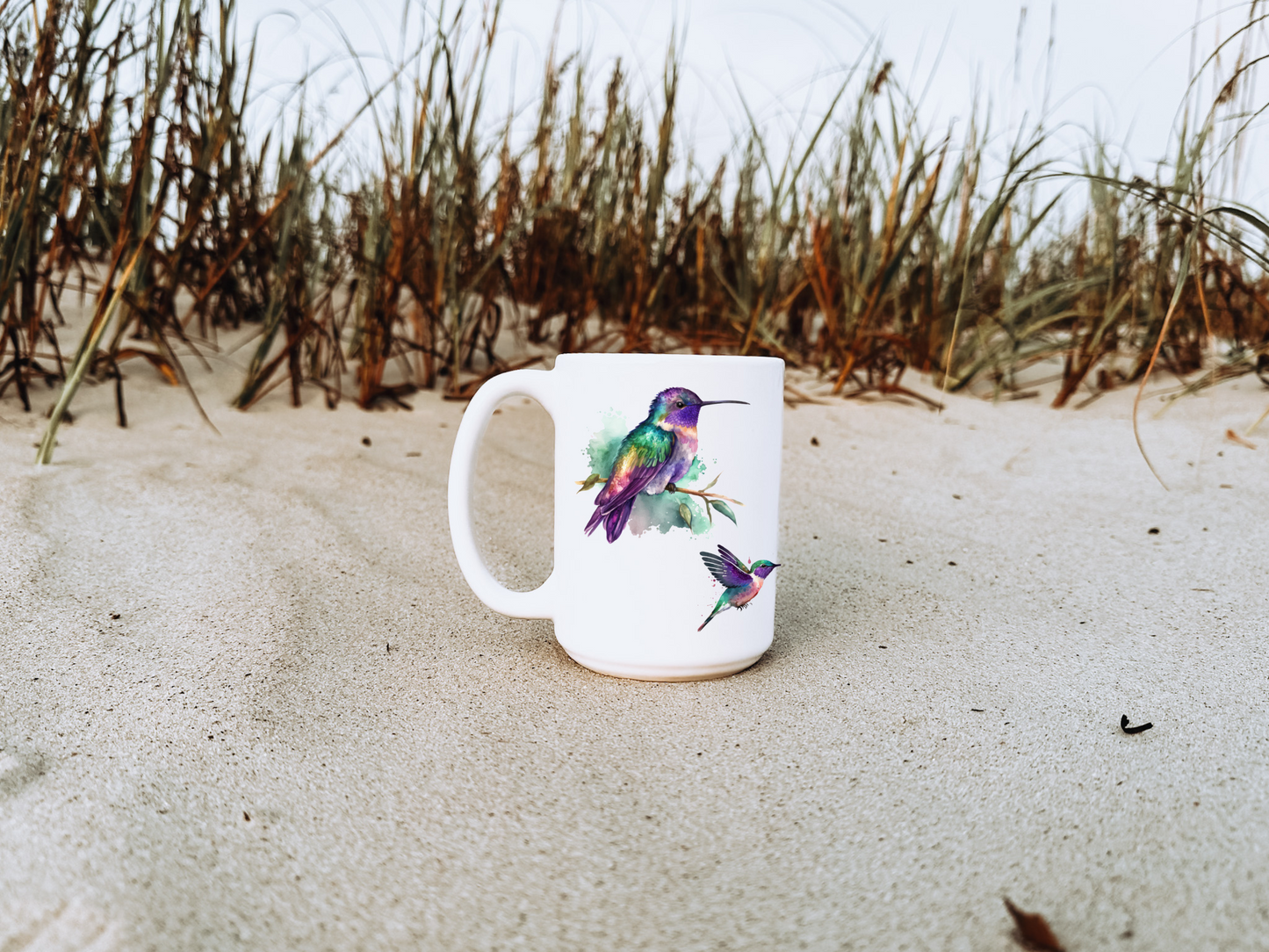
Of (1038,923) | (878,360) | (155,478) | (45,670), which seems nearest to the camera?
(1038,923)

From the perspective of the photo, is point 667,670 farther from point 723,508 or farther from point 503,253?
point 503,253

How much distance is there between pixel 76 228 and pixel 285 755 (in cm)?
151

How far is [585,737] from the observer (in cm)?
83

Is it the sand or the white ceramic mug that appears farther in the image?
the white ceramic mug

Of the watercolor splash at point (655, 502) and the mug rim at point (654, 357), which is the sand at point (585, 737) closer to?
the watercolor splash at point (655, 502)

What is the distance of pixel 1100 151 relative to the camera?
95.1 inches

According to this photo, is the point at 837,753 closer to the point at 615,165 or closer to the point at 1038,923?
the point at 1038,923

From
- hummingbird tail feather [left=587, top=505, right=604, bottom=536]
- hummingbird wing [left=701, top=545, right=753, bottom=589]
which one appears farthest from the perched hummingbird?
hummingbird tail feather [left=587, top=505, right=604, bottom=536]

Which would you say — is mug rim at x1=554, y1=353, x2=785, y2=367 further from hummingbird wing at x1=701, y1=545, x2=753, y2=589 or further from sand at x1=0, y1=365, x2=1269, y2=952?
sand at x1=0, y1=365, x2=1269, y2=952

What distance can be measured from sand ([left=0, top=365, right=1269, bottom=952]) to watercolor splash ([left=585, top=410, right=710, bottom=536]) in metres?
0.17

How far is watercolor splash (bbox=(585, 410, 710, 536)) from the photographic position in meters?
0.89

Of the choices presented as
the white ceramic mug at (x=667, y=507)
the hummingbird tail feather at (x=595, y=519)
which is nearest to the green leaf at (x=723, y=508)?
the white ceramic mug at (x=667, y=507)

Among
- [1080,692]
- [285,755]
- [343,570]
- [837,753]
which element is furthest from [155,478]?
[1080,692]

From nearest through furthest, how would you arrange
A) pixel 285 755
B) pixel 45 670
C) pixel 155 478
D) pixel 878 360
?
pixel 285 755, pixel 45 670, pixel 155 478, pixel 878 360
